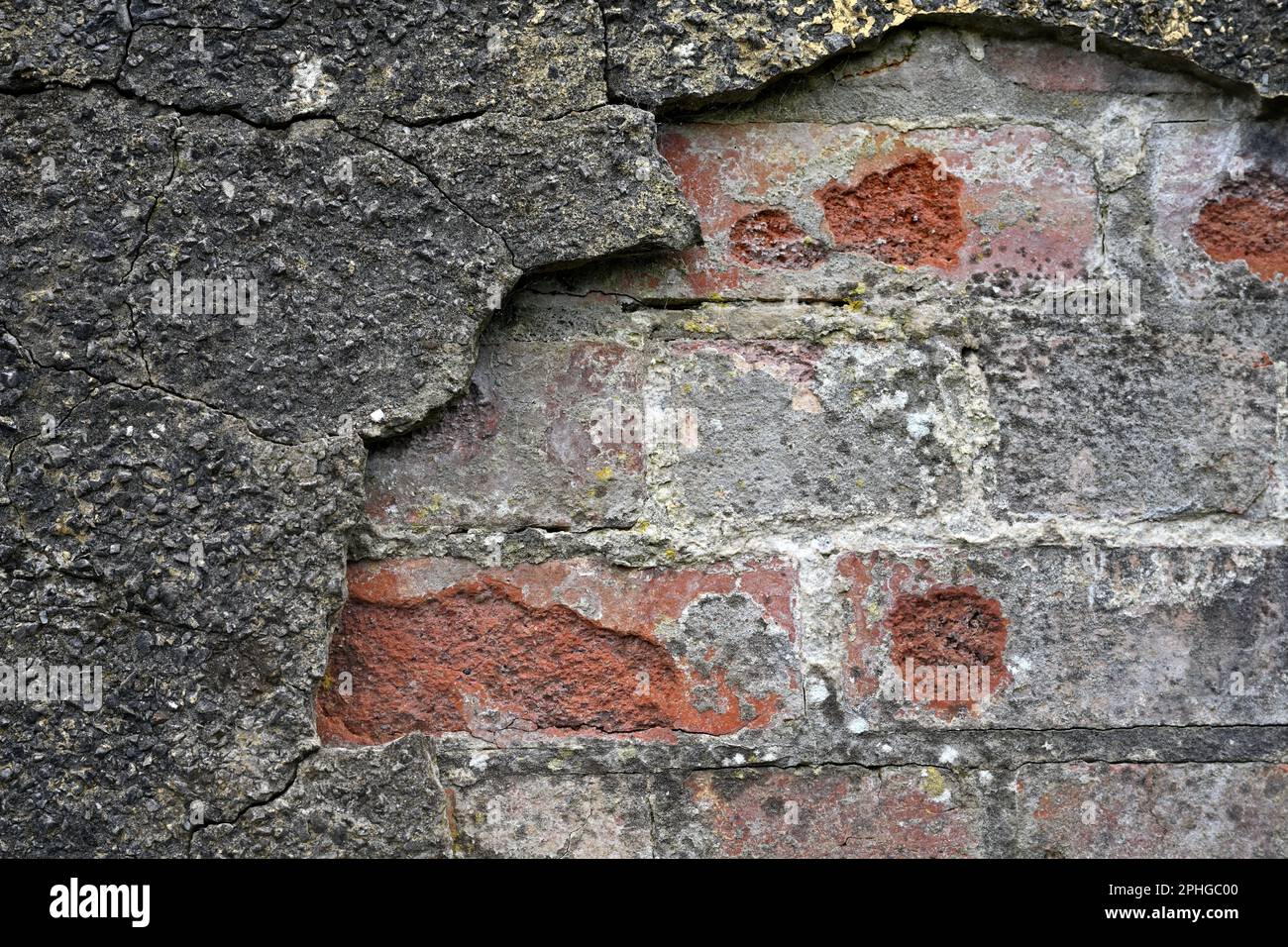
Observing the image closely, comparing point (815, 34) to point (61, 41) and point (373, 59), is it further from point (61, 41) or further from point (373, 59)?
point (61, 41)

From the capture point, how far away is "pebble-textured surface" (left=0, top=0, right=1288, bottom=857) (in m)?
1.32

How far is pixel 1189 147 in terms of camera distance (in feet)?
4.84

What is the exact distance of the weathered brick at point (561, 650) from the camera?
4.64 ft

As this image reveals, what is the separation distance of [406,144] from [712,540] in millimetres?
676

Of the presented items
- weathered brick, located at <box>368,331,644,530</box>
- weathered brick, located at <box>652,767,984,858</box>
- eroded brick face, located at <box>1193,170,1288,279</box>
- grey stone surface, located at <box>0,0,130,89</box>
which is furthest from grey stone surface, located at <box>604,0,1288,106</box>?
weathered brick, located at <box>652,767,984,858</box>

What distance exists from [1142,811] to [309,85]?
1.51 meters

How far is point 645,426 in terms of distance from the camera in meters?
1.45

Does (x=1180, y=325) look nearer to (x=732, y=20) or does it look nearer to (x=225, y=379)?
(x=732, y=20)

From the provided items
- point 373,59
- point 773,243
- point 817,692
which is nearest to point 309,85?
point 373,59

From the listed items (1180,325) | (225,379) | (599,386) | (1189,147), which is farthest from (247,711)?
(1189,147)

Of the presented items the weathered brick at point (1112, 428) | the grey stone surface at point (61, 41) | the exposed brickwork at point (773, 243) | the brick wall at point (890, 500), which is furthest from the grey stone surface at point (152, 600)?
the weathered brick at point (1112, 428)

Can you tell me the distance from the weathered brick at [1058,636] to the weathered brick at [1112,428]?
0.25ft

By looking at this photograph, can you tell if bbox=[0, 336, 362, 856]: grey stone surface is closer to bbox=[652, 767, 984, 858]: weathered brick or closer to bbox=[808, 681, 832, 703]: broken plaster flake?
bbox=[652, 767, 984, 858]: weathered brick

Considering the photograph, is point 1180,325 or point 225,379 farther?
point 1180,325
